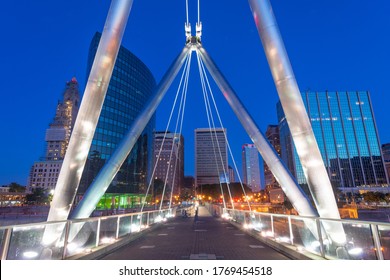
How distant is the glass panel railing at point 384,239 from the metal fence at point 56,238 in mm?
6758

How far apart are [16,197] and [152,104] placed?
5316 inches

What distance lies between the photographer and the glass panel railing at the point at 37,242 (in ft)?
17.2

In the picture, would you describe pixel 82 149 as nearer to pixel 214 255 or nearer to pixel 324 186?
pixel 214 255

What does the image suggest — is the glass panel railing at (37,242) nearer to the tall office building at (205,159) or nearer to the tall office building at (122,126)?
the tall office building at (122,126)

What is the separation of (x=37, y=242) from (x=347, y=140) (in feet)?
419

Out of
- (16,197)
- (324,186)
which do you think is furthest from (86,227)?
(16,197)

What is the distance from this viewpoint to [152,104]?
15.2 metres

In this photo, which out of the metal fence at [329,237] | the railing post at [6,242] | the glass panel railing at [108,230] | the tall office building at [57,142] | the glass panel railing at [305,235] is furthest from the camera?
the tall office building at [57,142]

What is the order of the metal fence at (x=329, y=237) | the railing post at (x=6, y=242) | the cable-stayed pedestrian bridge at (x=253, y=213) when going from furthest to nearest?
the cable-stayed pedestrian bridge at (x=253, y=213)
the metal fence at (x=329, y=237)
the railing post at (x=6, y=242)

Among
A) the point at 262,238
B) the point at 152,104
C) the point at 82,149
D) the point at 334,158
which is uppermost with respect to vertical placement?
the point at 334,158

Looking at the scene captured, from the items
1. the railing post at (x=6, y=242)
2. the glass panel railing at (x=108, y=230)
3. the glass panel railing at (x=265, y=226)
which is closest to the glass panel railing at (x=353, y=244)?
the glass panel railing at (x=265, y=226)

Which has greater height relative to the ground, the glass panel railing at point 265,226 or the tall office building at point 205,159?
the tall office building at point 205,159

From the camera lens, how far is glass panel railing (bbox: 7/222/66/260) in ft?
17.2
